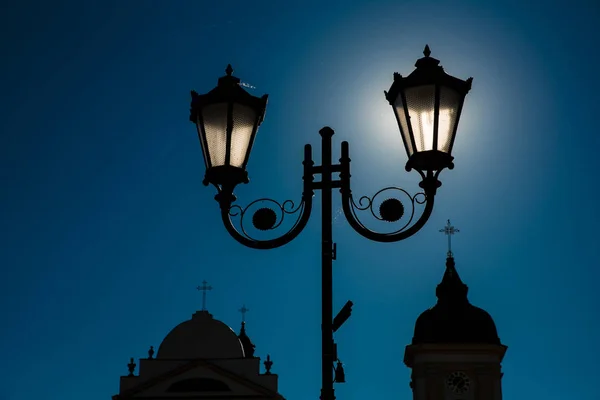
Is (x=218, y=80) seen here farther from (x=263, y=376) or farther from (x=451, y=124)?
(x=263, y=376)

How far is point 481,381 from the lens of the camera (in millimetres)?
39562

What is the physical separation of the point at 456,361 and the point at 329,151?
3394cm

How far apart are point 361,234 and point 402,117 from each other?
886mm

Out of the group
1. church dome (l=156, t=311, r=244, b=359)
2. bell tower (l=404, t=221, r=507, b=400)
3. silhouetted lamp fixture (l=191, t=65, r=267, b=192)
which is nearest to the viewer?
silhouetted lamp fixture (l=191, t=65, r=267, b=192)

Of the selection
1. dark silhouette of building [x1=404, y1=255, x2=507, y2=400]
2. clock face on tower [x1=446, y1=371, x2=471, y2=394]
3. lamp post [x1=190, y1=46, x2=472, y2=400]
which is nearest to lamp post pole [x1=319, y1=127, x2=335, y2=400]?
lamp post [x1=190, y1=46, x2=472, y2=400]

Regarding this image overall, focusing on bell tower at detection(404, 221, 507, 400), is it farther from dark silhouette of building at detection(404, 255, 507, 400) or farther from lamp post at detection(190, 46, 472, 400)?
lamp post at detection(190, 46, 472, 400)

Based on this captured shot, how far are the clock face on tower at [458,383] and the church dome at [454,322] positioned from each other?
144 centimetres

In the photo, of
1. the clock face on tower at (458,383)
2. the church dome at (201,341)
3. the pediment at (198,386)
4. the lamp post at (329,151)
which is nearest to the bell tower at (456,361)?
the clock face on tower at (458,383)

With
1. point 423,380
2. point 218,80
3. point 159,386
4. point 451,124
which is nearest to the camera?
point 451,124

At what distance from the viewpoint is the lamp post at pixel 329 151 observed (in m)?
6.70

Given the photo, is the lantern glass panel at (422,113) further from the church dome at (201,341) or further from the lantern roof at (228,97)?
the church dome at (201,341)

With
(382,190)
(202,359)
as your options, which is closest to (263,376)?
(202,359)

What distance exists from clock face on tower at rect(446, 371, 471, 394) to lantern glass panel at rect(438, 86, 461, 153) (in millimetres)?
34103

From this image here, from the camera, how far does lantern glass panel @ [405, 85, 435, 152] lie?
6.71m
